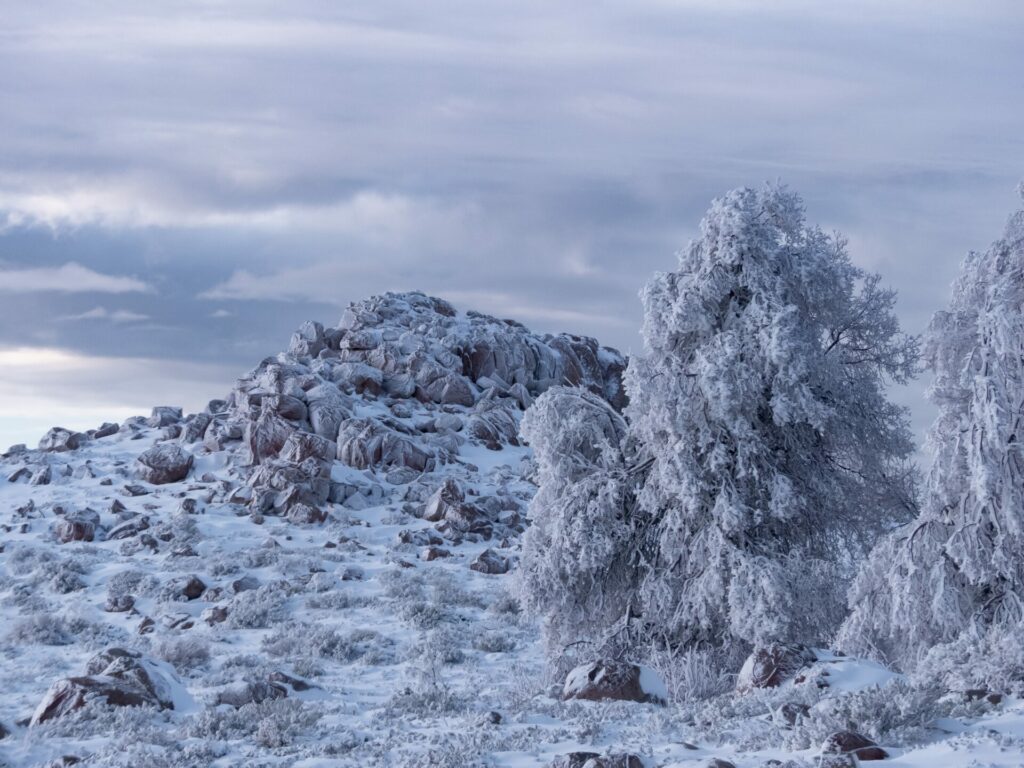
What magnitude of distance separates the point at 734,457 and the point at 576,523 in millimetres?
2631

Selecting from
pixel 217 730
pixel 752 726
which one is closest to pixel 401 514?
pixel 217 730

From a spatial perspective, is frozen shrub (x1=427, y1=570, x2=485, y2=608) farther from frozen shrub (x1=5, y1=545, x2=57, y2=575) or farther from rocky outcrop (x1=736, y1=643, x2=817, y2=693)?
rocky outcrop (x1=736, y1=643, x2=817, y2=693)

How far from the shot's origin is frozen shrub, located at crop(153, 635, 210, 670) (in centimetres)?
1575

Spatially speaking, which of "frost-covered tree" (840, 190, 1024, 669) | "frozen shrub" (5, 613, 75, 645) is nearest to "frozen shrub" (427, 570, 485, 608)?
"frozen shrub" (5, 613, 75, 645)

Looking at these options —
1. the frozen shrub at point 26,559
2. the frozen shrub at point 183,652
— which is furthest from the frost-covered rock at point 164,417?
the frozen shrub at point 183,652

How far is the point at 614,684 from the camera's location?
10.5 meters

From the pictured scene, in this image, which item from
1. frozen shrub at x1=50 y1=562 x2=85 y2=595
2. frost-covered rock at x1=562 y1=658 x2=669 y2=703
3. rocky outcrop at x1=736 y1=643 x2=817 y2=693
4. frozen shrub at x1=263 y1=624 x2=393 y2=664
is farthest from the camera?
frozen shrub at x1=50 y1=562 x2=85 y2=595

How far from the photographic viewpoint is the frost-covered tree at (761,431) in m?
Result: 14.4

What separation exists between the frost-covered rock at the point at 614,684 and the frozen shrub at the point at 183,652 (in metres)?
7.67

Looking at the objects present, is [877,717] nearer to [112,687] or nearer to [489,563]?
[112,687]

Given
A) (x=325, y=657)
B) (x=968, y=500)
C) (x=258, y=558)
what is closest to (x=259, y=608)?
(x=325, y=657)

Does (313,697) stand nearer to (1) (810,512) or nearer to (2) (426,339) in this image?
(1) (810,512)

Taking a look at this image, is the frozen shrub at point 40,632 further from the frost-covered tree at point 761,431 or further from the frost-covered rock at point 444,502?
the frost-covered rock at point 444,502

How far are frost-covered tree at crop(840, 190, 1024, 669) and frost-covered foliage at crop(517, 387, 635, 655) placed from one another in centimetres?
408
